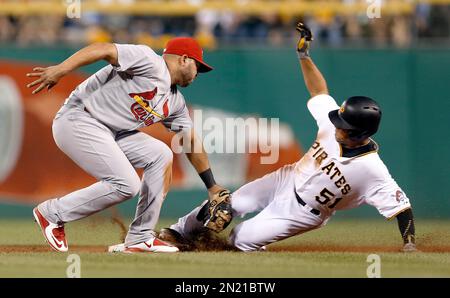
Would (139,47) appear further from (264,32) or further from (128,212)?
(264,32)

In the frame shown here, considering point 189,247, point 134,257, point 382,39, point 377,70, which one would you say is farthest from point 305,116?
point 134,257

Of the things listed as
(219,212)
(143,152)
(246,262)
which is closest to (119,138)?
(143,152)

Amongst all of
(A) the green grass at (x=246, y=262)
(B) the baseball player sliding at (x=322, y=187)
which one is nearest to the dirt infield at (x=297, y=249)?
(A) the green grass at (x=246, y=262)

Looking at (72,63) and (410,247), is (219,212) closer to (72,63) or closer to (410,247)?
(410,247)

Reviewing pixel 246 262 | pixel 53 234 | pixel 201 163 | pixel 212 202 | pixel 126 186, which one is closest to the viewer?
pixel 246 262

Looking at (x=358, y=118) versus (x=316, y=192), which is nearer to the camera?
(x=358, y=118)
